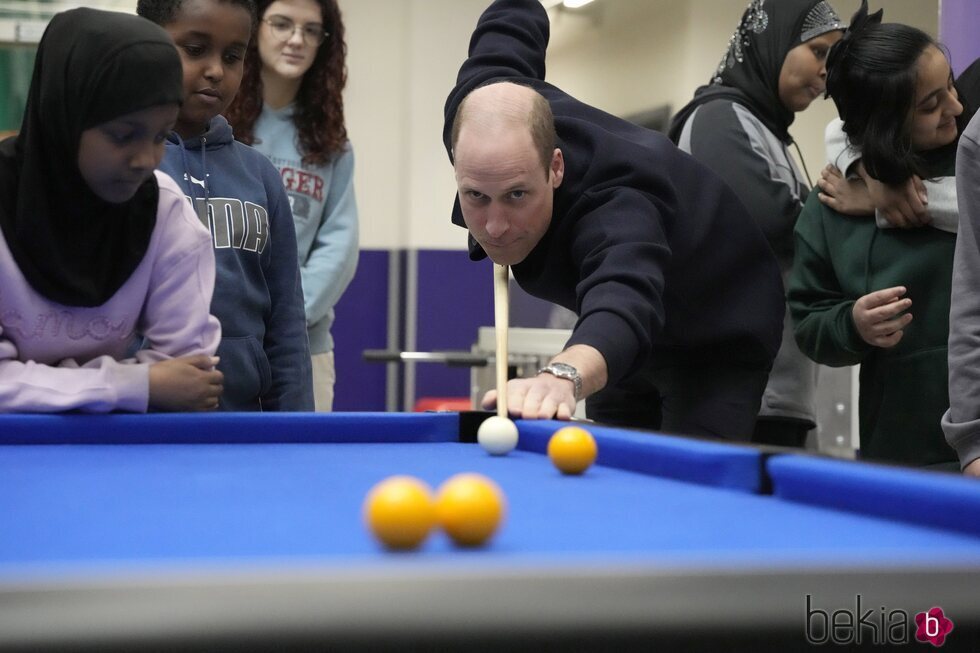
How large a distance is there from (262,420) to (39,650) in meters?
1.17

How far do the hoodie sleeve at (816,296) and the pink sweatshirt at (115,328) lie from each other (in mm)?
1252

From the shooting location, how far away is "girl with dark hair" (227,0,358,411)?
3.18 m

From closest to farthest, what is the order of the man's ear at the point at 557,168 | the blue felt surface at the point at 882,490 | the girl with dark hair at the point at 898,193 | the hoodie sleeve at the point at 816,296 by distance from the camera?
the blue felt surface at the point at 882,490 → the man's ear at the point at 557,168 → the girl with dark hair at the point at 898,193 → the hoodie sleeve at the point at 816,296

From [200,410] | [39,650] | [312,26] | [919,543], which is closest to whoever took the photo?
[39,650]

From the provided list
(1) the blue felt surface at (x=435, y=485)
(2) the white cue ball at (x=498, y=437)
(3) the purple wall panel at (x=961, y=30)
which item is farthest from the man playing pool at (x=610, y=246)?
(3) the purple wall panel at (x=961, y=30)

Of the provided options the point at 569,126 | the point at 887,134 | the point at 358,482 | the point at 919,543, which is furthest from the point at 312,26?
the point at 919,543

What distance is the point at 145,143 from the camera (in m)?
1.68

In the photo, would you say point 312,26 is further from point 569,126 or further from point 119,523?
point 119,523

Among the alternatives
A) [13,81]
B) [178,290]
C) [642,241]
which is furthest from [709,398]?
[13,81]

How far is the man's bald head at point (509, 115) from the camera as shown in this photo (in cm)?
196

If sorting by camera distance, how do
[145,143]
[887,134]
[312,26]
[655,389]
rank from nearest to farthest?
[145,143] → [887,134] → [655,389] → [312,26]

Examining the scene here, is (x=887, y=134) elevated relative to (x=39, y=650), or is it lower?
elevated

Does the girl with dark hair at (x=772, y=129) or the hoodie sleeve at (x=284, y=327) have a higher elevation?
the girl with dark hair at (x=772, y=129)

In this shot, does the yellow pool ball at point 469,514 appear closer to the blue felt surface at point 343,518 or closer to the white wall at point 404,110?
the blue felt surface at point 343,518
